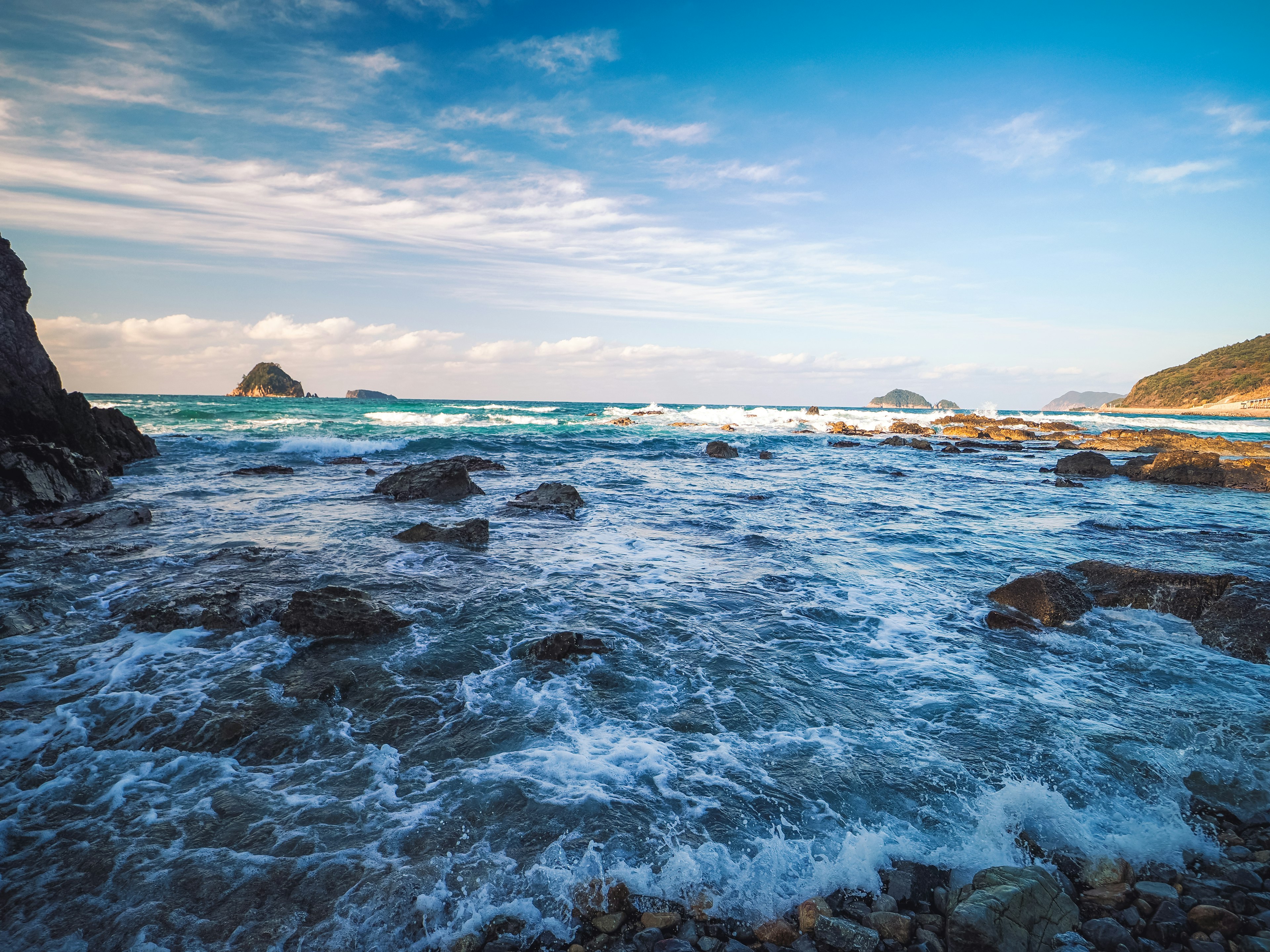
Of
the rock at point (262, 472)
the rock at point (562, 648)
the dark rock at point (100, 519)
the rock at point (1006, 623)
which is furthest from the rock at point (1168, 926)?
the rock at point (262, 472)

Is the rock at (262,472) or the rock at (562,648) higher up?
the rock at (262,472)

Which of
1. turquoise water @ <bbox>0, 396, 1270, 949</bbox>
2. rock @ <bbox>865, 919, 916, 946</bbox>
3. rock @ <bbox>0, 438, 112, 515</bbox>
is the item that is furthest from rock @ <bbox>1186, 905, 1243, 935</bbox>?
rock @ <bbox>0, 438, 112, 515</bbox>

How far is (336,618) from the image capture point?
586cm

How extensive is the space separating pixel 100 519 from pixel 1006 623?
14771mm

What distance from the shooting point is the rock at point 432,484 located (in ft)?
44.6

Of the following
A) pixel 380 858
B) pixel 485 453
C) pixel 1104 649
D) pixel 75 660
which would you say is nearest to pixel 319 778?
pixel 380 858

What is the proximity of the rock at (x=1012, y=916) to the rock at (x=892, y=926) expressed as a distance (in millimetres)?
178

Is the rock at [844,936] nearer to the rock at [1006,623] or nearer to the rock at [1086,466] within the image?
the rock at [1006,623]

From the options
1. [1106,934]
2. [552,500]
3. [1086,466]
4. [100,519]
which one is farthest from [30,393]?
[1086,466]

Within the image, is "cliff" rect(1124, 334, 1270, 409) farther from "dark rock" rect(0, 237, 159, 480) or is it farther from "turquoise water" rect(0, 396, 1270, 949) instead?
"dark rock" rect(0, 237, 159, 480)

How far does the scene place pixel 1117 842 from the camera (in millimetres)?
3316

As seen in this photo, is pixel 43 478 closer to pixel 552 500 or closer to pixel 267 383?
pixel 552 500

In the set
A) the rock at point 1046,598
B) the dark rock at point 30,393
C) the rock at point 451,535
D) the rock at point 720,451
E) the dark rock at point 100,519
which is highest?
the dark rock at point 30,393

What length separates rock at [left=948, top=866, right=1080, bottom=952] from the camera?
103 inches
